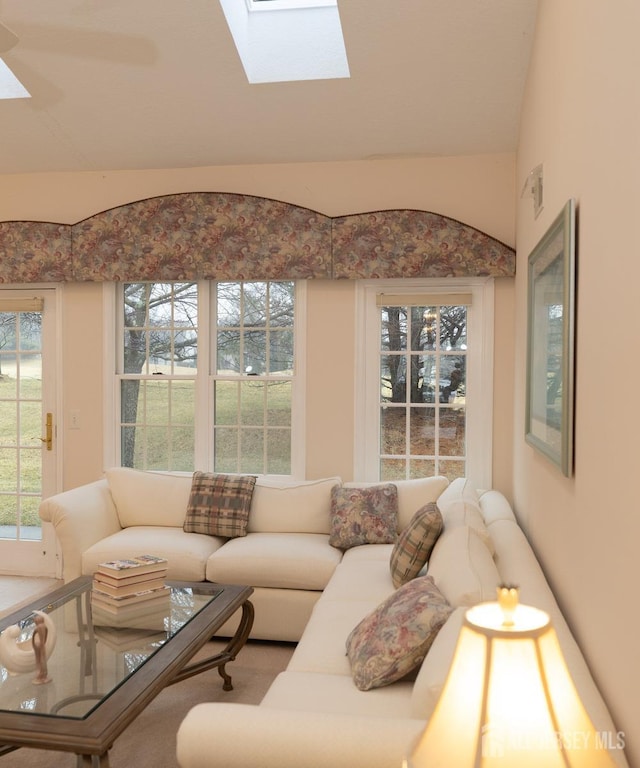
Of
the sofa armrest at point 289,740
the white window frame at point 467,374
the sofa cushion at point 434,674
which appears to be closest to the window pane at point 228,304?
the white window frame at point 467,374

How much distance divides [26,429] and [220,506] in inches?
74.8

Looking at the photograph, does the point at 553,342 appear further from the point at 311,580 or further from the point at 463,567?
the point at 311,580

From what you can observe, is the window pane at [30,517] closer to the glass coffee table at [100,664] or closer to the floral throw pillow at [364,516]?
the glass coffee table at [100,664]

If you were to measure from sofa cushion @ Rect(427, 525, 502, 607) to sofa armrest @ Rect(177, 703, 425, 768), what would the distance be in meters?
0.71

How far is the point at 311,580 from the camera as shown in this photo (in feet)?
13.3

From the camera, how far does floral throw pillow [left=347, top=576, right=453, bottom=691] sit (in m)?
2.39

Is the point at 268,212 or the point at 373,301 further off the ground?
the point at 268,212

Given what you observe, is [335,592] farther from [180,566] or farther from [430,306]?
[430,306]

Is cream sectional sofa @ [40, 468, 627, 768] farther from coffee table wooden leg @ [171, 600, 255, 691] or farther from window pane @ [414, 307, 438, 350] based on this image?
window pane @ [414, 307, 438, 350]

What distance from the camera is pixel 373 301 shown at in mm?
5047

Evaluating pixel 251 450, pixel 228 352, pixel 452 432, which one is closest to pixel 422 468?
pixel 452 432

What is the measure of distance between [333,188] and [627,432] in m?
3.68

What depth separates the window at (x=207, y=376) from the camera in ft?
17.1

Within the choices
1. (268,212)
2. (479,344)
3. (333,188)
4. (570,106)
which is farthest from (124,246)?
(570,106)
